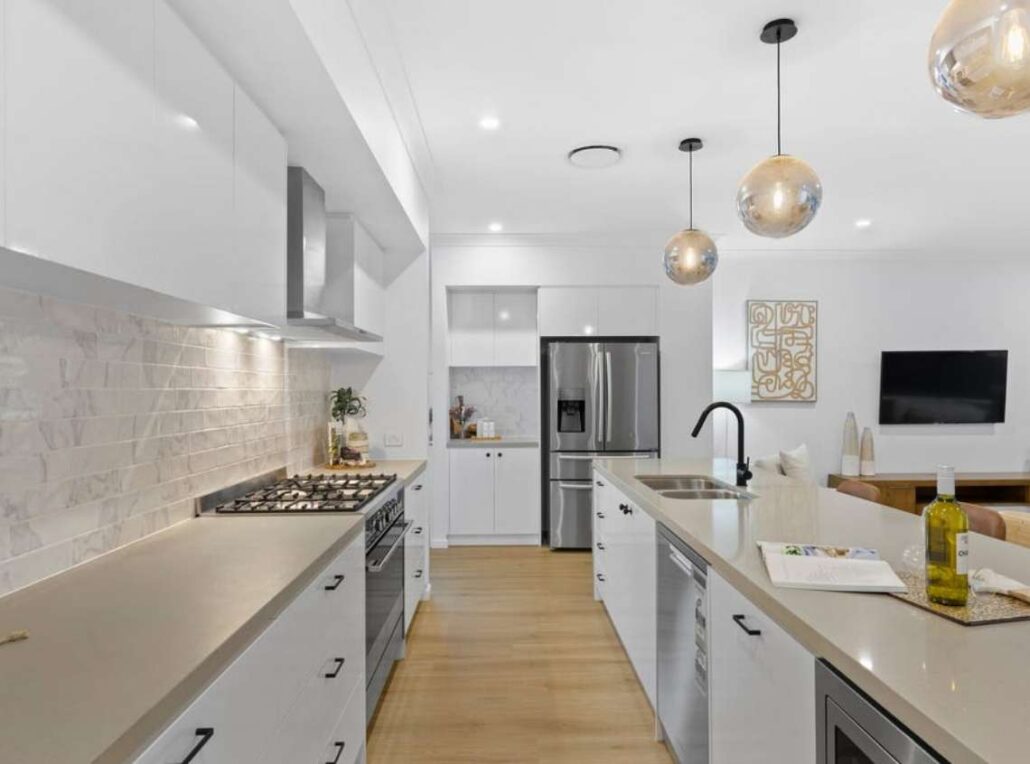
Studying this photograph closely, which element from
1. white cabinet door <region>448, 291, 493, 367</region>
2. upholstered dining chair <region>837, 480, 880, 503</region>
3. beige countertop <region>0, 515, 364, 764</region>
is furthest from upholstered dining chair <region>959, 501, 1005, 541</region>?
white cabinet door <region>448, 291, 493, 367</region>

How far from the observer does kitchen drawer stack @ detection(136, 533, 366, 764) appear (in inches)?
40.0

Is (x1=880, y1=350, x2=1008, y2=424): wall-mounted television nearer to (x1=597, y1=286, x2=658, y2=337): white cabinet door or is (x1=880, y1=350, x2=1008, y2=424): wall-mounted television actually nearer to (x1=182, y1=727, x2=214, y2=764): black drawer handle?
(x1=597, y1=286, x2=658, y2=337): white cabinet door

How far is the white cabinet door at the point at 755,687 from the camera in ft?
3.89

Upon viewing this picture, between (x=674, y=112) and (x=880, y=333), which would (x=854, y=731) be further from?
(x=880, y=333)

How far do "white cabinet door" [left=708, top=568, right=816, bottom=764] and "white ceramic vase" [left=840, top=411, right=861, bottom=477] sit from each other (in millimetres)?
4968

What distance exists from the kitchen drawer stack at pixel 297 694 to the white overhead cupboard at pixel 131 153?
76 centimetres

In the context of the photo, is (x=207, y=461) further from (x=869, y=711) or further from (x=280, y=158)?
(x=869, y=711)

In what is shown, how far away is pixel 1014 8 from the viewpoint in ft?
4.05

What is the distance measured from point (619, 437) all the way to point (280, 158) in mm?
3762

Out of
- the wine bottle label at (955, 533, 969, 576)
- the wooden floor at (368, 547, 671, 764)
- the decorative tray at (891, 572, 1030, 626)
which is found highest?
the wine bottle label at (955, 533, 969, 576)

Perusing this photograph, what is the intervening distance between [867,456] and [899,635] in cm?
558

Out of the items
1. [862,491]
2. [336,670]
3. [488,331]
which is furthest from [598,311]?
[336,670]

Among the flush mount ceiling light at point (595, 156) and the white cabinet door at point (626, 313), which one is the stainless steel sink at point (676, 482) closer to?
the flush mount ceiling light at point (595, 156)

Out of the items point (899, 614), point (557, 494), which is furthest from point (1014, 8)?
point (557, 494)
